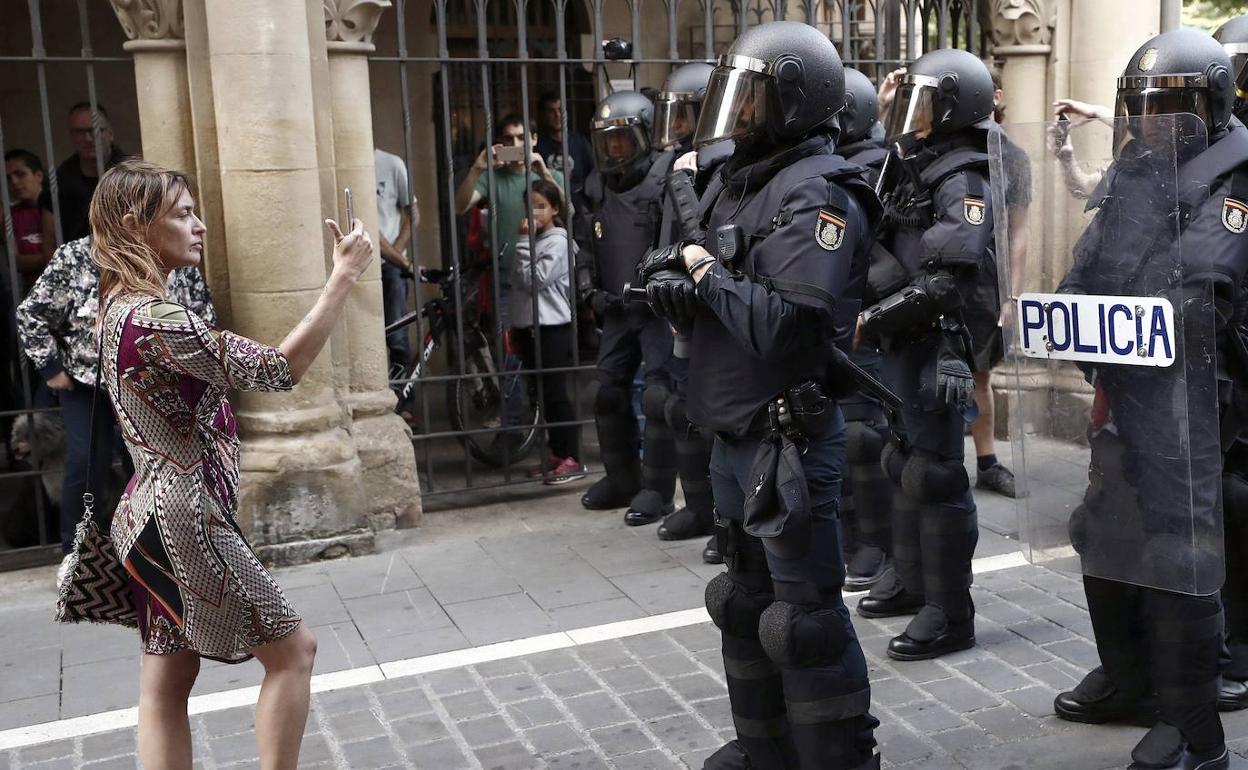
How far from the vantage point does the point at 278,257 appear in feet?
19.8

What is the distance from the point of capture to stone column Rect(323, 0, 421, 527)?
646cm

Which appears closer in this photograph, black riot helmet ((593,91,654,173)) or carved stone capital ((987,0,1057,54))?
black riot helmet ((593,91,654,173))

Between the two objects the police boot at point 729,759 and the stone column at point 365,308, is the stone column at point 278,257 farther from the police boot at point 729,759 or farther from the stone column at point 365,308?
the police boot at point 729,759

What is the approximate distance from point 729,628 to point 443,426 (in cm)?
584

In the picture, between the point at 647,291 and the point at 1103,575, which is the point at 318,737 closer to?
the point at 647,291

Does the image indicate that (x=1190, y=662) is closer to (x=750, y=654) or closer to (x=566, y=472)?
(x=750, y=654)

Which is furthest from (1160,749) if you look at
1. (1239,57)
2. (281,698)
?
(1239,57)

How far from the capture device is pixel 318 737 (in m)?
4.27

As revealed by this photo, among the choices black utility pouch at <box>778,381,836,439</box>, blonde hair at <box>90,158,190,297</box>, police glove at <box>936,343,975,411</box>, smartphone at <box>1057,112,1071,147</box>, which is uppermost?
smartphone at <box>1057,112,1071,147</box>

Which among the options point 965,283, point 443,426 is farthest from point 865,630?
point 443,426

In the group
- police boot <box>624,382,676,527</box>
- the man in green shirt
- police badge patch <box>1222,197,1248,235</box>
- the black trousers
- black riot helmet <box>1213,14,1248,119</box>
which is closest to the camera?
the black trousers

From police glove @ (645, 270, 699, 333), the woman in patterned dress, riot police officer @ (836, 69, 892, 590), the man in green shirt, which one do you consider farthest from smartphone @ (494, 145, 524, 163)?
the woman in patterned dress

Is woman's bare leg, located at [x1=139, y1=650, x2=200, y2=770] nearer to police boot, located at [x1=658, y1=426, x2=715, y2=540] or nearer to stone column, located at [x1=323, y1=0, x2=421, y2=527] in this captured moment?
stone column, located at [x1=323, y1=0, x2=421, y2=527]

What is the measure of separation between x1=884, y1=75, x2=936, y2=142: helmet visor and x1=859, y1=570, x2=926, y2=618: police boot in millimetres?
1724
